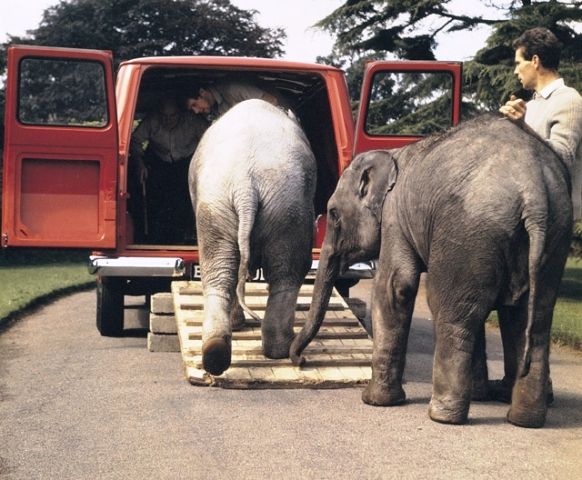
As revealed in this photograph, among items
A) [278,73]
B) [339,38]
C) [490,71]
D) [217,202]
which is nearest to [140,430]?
[217,202]

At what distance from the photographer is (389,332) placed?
7457 mm

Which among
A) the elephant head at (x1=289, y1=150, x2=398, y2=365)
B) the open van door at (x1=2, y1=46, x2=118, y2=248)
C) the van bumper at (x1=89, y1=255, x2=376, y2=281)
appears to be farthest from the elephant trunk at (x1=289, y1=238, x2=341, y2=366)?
the open van door at (x1=2, y1=46, x2=118, y2=248)

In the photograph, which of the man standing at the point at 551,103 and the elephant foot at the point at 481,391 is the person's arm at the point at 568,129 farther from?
the elephant foot at the point at 481,391

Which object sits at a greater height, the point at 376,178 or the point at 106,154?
the point at 376,178

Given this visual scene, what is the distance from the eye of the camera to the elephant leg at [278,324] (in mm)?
8508

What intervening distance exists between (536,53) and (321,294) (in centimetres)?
206

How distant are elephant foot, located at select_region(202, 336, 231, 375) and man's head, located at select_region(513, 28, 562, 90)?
255cm

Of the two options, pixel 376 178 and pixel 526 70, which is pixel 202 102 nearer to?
pixel 376 178

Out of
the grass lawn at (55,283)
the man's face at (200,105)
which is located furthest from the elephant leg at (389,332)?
the man's face at (200,105)

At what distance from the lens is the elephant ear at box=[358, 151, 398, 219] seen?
7.62 meters

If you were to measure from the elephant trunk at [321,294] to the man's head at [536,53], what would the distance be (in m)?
1.70

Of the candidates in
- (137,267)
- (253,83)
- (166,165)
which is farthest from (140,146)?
(137,267)

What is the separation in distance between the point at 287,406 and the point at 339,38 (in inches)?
672

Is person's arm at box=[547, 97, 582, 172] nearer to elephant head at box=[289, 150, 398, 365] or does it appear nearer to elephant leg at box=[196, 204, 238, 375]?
elephant head at box=[289, 150, 398, 365]
